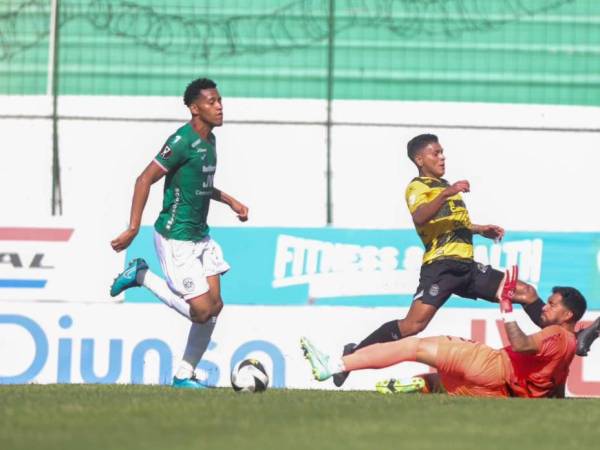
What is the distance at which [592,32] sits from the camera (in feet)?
52.7

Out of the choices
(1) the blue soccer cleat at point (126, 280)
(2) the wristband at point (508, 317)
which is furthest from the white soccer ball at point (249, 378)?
(2) the wristband at point (508, 317)

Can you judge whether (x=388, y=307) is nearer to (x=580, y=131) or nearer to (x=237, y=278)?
(x=237, y=278)

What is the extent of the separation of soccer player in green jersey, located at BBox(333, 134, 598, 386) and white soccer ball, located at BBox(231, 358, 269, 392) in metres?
0.93

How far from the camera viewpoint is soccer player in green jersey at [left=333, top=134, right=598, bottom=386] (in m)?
11.2

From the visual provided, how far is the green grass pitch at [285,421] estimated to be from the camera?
Result: 7742 mm

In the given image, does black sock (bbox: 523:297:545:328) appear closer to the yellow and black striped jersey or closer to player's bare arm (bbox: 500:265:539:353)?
the yellow and black striped jersey

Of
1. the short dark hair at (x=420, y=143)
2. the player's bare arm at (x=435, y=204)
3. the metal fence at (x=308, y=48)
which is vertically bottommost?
the player's bare arm at (x=435, y=204)

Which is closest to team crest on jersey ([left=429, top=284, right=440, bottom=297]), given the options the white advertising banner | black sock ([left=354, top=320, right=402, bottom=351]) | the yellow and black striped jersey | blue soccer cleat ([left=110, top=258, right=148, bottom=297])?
the yellow and black striped jersey

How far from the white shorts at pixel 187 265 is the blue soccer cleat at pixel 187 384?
0.60 meters

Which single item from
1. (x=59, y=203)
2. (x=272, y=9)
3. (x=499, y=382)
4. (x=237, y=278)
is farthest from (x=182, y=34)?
(x=499, y=382)

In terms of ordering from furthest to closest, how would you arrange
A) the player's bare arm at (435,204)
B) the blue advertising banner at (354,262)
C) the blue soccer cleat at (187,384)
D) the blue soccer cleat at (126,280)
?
1. the blue advertising banner at (354,262)
2. the blue soccer cleat at (126,280)
3. the blue soccer cleat at (187,384)
4. the player's bare arm at (435,204)

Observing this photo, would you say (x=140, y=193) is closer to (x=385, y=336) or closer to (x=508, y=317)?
(x=385, y=336)

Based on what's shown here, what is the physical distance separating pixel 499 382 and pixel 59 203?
251 inches

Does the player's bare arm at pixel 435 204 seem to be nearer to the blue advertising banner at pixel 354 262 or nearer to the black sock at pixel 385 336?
the black sock at pixel 385 336
